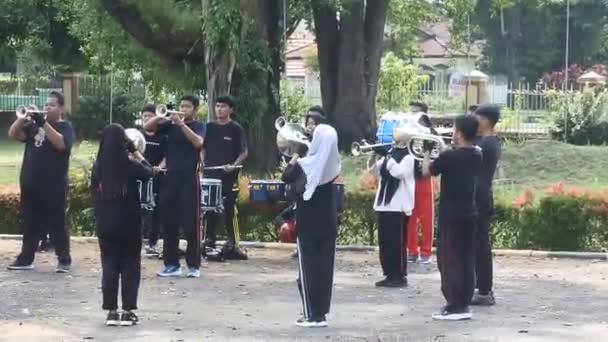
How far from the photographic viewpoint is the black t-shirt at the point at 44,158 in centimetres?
1242

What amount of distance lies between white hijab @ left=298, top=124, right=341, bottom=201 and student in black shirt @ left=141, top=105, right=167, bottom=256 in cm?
303

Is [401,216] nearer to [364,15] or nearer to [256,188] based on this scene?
[256,188]

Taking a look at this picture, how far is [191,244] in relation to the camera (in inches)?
485

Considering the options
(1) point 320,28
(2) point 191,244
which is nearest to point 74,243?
(2) point 191,244

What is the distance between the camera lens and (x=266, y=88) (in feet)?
67.3

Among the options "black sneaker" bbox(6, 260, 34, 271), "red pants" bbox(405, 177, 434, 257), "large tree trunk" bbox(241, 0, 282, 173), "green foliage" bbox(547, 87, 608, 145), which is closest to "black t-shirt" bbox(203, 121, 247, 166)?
"red pants" bbox(405, 177, 434, 257)

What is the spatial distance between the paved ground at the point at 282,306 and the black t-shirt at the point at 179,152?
1.10 metres

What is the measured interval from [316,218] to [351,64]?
18573 mm

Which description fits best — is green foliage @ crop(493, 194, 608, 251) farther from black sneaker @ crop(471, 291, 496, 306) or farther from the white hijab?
the white hijab

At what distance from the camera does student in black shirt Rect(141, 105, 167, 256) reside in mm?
12789

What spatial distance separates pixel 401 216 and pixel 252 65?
8.29 metres

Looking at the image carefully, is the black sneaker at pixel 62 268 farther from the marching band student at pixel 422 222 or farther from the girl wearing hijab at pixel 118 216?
the marching band student at pixel 422 222

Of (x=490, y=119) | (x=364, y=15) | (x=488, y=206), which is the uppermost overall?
(x=364, y=15)

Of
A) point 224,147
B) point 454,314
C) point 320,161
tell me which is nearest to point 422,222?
point 224,147
